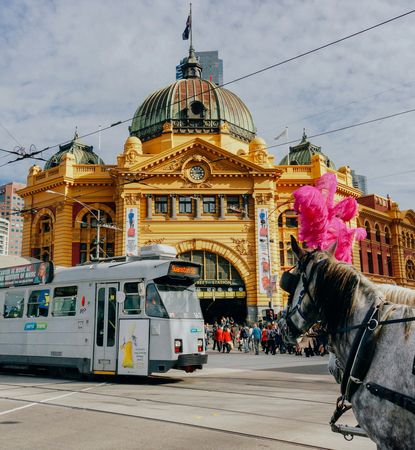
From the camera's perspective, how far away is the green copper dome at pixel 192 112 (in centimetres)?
4603

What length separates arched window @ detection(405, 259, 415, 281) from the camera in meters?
59.5

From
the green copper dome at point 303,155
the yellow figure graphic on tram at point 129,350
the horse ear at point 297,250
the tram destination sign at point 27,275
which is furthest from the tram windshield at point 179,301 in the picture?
the green copper dome at point 303,155

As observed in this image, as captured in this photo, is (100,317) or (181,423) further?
(100,317)

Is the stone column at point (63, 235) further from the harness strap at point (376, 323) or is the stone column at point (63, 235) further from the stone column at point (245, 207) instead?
the harness strap at point (376, 323)

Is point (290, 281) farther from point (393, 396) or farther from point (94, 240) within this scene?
point (94, 240)

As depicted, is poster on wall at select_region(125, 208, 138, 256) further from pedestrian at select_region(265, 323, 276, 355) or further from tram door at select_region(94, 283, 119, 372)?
tram door at select_region(94, 283, 119, 372)

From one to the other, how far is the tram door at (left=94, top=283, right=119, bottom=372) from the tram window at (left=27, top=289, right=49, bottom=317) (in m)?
2.49

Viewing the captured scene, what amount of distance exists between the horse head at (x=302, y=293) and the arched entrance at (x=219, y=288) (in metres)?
33.8

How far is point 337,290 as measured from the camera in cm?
415

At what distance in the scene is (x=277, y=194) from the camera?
43.2m

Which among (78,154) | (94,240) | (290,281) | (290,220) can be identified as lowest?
(290,281)

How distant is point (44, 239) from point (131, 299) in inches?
1285

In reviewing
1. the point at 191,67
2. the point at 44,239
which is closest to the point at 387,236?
the point at 191,67

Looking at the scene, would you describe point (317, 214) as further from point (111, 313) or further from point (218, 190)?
point (218, 190)
